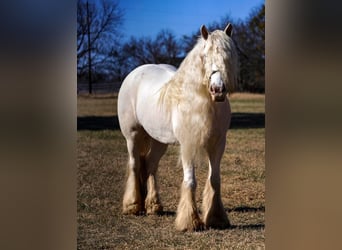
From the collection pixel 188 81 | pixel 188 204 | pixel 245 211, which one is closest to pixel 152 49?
pixel 188 81

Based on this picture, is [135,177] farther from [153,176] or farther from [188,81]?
[188,81]

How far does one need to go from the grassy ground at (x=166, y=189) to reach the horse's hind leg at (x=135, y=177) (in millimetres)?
46

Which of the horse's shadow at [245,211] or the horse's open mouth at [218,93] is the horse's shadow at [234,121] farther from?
the horse's shadow at [245,211]

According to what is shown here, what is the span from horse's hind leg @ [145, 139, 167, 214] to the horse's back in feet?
0.22

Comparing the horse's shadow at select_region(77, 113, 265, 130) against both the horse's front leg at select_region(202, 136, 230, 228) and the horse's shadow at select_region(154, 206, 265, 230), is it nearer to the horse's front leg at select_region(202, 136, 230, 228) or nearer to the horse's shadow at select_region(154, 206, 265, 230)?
the horse's front leg at select_region(202, 136, 230, 228)

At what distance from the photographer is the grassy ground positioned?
2225 millimetres

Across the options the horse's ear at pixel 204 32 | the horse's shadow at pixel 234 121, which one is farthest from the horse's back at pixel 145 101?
the horse's ear at pixel 204 32
